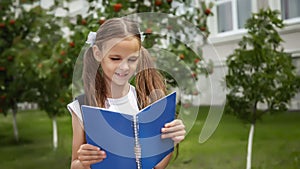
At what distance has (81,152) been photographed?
558 mm

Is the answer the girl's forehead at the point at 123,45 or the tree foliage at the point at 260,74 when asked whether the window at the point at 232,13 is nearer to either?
the tree foliage at the point at 260,74

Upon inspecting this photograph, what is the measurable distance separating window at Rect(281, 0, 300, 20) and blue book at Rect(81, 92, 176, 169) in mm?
3490

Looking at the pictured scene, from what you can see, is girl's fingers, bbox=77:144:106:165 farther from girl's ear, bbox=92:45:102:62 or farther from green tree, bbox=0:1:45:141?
green tree, bbox=0:1:45:141

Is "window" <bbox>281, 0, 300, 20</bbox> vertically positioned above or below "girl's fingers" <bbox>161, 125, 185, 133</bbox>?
above

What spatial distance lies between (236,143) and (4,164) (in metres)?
1.60

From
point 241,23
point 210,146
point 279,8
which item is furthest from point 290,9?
point 210,146

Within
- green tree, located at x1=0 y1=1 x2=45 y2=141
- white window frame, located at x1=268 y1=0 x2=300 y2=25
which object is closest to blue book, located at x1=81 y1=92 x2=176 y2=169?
→ green tree, located at x1=0 y1=1 x2=45 y2=141

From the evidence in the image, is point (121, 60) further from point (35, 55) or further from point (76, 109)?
point (35, 55)

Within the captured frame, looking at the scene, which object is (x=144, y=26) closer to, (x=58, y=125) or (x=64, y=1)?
(x=64, y=1)

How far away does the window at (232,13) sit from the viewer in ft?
13.9

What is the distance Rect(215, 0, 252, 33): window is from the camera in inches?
167

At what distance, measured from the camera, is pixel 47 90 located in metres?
2.94

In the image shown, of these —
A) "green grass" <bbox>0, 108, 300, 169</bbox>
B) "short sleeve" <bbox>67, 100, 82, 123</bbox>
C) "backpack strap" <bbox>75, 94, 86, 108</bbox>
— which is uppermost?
"backpack strap" <bbox>75, 94, 86, 108</bbox>

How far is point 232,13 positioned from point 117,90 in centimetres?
393
